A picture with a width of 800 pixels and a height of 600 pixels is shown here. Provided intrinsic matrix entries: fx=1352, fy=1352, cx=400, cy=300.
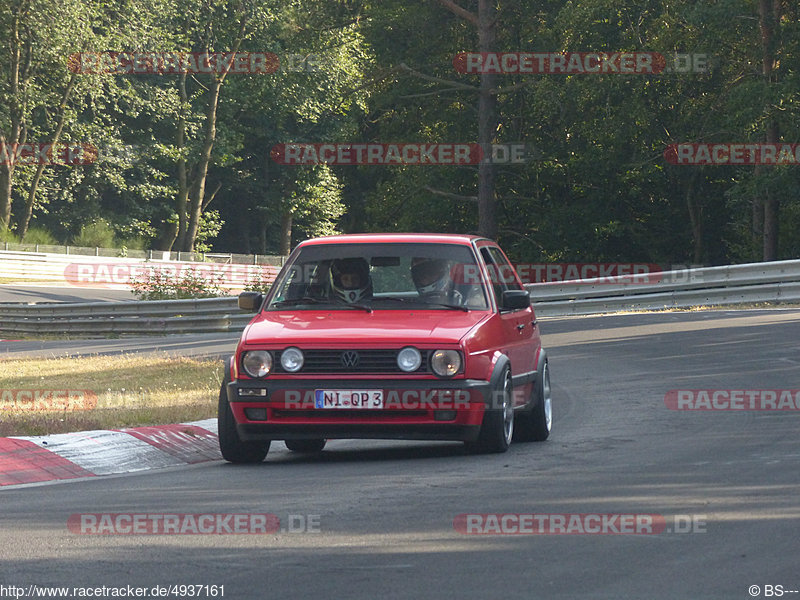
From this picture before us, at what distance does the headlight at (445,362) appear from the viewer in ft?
30.5

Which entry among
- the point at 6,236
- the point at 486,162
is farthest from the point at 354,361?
the point at 6,236

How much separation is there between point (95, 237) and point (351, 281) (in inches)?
2188

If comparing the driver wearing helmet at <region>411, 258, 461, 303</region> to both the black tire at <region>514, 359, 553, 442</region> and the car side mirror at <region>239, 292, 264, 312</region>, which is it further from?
the car side mirror at <region>239, 292, 264, 312</region>

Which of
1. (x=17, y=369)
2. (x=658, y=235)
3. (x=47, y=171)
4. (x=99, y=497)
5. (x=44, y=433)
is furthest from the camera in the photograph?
(x=47, y=171)

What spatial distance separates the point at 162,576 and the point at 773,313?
17688mm

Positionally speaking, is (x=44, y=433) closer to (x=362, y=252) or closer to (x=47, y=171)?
(x=362, y=252)

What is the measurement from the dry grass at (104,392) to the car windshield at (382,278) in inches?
75.7

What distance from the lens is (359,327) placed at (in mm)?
9555

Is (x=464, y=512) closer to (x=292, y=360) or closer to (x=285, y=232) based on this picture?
(x=292, y=360)

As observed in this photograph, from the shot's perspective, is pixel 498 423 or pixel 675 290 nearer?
pixel 498 423

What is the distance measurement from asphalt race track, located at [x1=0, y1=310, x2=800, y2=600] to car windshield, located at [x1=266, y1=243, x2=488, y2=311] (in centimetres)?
117

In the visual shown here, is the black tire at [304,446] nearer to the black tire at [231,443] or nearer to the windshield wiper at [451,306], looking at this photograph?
the black tire at [231,443]

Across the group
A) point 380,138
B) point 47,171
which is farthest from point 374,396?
point 47,171

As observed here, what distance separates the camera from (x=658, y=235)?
131 ft
